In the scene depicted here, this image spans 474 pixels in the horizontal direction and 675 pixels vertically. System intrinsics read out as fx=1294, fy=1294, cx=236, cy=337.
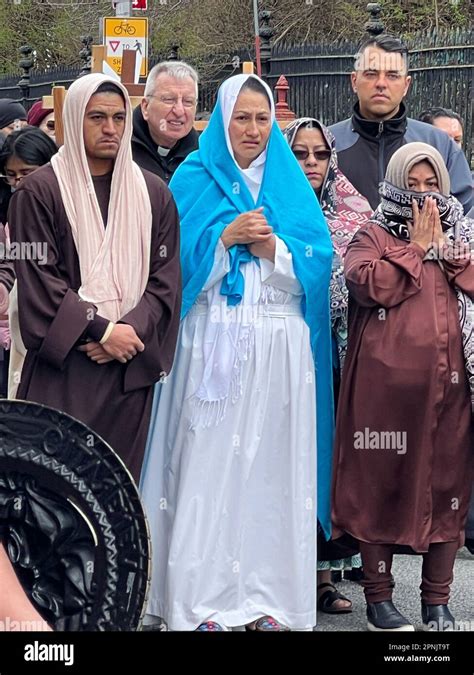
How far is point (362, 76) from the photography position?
5969 millimetres

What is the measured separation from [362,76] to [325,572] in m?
2.26

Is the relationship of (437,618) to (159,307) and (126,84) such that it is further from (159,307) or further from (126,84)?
(126,84)

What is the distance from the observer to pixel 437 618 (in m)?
4.94

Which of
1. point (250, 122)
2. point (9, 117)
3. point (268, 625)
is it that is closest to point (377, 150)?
point (250, 122)

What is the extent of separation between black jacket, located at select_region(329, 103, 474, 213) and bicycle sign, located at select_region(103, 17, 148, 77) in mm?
3742

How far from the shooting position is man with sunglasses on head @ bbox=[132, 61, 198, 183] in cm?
583

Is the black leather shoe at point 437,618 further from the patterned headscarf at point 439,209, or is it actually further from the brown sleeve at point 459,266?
the brown sleeve at point 459,266

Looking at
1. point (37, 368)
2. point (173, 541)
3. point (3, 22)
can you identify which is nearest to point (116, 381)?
point (37, 368)

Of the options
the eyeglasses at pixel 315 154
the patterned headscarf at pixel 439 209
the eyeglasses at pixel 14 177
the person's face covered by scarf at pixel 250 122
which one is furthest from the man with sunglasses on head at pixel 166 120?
the patterned headscarf at pixel 439 209

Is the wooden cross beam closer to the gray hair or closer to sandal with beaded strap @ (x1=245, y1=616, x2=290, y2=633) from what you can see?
the gray hair

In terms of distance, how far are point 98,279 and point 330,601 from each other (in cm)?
178

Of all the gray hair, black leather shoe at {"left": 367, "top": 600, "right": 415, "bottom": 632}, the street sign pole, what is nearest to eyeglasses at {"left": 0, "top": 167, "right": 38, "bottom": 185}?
the gray hair

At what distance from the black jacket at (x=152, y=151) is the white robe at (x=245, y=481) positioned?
112 centimetres
